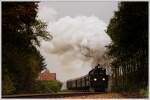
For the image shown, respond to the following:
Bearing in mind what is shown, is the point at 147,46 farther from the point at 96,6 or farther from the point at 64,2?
the point at 64,2

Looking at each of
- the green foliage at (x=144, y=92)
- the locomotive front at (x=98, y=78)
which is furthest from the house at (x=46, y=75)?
the locomotive front at (x=98, y=78)

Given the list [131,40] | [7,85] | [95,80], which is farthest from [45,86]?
[95,80]

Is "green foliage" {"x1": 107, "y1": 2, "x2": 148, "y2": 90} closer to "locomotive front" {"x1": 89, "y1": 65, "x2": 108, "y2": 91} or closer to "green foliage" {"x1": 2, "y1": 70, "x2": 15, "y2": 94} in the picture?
"locomotive front" {"x1": 89, "y1": 65, "x2": 108, "y2": 91}

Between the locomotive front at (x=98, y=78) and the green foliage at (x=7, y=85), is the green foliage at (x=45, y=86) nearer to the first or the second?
the green foliage at (x=7, y=85)

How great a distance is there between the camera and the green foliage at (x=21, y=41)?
16969 millimetres

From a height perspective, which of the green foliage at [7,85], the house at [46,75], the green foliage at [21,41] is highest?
the green foliage at [21,41]

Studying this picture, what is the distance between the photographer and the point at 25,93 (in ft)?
55.2

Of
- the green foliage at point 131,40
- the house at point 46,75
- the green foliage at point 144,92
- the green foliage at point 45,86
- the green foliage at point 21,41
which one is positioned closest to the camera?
the green foliage at point 144,92

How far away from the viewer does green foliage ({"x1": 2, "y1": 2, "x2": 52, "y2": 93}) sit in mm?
16969

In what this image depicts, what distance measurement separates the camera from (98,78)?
2425cm

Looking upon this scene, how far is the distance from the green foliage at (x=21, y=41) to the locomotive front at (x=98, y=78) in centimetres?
470

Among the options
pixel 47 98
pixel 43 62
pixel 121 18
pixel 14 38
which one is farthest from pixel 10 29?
pixel 121 18

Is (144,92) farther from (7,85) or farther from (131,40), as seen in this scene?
(7,85)

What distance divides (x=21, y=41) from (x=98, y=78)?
302 inches
